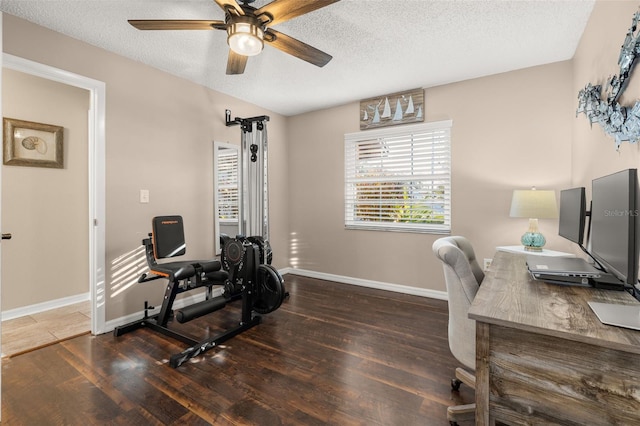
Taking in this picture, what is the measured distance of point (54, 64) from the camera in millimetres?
2332

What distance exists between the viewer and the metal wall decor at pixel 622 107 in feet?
4.24

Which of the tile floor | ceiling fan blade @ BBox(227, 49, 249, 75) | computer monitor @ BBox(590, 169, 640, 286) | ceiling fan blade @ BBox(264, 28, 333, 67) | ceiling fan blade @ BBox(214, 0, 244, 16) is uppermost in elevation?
ceiling fan blade @ BBox(214, 0, 244, 16)

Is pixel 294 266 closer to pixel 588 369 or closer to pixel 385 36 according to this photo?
pixel 385 36

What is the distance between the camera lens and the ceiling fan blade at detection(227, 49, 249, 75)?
2092mm

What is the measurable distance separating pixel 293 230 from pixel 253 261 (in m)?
1.94

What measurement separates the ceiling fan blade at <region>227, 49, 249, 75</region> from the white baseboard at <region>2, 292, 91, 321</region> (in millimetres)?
3121

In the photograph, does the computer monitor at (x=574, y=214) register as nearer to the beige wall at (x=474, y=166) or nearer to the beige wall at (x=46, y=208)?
the beige wall at (x=474, y=166)

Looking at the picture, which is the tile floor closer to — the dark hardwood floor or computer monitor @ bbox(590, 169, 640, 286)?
the dark hardwood floor

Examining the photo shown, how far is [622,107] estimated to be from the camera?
1436 millimetres

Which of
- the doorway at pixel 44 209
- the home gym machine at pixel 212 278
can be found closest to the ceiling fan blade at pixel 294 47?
the home gym machine at pixel 212 278

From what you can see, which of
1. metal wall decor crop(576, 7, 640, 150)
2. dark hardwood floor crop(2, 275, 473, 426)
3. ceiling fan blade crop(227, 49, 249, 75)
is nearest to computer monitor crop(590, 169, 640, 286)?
metal wall decor crop(576, 7, 640, 150)

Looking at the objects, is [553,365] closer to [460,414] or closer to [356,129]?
[460,414]

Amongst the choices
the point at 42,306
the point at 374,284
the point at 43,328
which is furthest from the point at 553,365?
the point at 42,306

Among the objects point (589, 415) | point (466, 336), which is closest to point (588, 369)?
point (589, 415)
